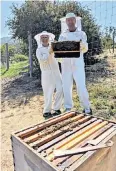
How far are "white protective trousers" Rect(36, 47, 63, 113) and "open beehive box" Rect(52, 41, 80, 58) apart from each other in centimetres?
24

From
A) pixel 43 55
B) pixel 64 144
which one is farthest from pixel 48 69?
pixel 64 144

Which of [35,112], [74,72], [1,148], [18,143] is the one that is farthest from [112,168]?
[35,112]

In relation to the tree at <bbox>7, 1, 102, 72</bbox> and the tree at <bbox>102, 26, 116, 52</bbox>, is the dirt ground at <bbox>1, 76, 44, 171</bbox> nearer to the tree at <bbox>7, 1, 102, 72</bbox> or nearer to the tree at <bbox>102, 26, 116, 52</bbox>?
the tree at <bbox>7, 1, 102, 72</bbox>

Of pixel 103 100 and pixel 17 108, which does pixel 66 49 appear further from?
pixel 17 108

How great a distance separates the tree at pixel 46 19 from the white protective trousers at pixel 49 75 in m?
4.44

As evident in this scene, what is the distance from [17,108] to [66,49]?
7.71 ft

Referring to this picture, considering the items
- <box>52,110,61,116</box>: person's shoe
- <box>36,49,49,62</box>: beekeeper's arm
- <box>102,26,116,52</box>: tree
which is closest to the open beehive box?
<box>36,49,49,62</box>: beekeeper's arm

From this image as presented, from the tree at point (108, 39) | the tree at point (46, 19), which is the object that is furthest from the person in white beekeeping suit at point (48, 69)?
the tree at point (108, 39)

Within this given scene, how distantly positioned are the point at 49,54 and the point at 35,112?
1.48m

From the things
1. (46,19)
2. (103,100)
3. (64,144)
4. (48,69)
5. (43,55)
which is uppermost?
(46,19)

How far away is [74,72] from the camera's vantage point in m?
4.51

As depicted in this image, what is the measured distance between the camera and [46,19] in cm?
926

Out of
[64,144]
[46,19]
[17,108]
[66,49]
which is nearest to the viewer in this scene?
[64,144]

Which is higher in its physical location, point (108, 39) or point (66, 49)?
point (108, 39)
